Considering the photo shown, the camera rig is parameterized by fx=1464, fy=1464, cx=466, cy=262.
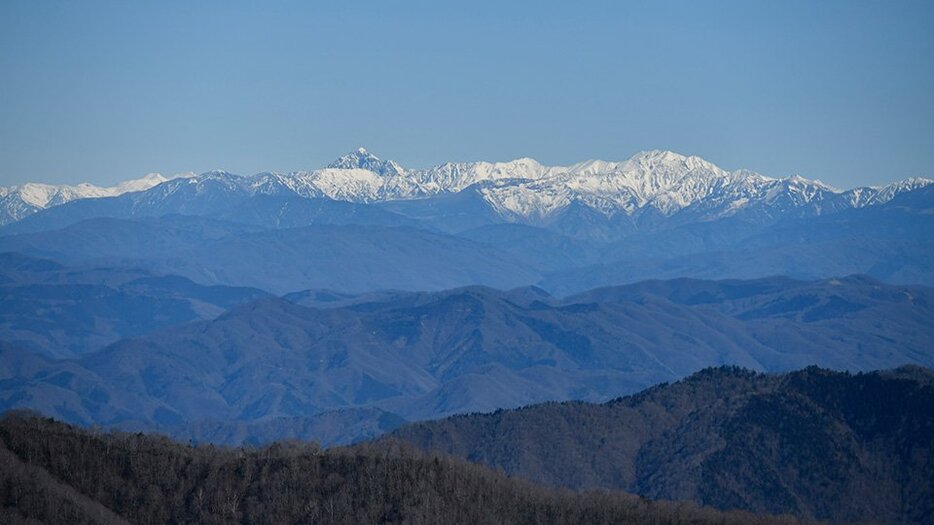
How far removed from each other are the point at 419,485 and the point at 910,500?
6769cm

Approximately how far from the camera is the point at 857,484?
16025 cm

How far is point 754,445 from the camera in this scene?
16888 cm

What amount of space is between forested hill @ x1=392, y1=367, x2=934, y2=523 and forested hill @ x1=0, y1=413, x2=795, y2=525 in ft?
134

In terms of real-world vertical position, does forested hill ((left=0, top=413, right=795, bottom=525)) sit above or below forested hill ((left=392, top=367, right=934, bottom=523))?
above

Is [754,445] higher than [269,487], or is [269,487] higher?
[269,487]

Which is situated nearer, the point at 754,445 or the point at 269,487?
the point at 269,487

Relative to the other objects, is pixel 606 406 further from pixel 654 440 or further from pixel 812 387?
pixel 812 387

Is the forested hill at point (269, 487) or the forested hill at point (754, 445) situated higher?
the forested hill at point (269, 487)

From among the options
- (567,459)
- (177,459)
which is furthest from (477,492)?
(567,459)

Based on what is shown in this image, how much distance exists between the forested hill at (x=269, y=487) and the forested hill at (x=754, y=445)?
40.8m

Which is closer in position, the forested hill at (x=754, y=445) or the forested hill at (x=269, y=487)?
the forested hill at (x=269, y=487)

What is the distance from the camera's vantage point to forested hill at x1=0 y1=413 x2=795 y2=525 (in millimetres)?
110188

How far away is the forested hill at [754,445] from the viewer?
526 ft

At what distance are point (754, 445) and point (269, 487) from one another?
73275mm
